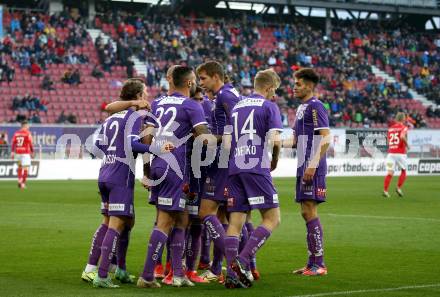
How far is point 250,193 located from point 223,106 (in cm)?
124

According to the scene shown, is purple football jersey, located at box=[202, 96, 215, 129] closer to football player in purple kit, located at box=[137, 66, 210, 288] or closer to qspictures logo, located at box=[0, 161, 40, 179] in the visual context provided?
football player in purple kit, located at box=[137, 66, 210, 288]

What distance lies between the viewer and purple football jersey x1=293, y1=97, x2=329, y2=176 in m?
11.3

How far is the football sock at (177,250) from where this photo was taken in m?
10.1

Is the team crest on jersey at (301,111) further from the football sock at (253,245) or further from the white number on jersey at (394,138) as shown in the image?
the white number on jersey at (394,138)

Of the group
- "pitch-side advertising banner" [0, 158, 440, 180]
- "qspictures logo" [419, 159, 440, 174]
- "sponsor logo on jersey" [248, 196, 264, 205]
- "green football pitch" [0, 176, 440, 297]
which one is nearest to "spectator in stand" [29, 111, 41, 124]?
"pitch-side advertising banner" [0, 158, 440, 180]

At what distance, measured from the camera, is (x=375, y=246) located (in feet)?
45.4

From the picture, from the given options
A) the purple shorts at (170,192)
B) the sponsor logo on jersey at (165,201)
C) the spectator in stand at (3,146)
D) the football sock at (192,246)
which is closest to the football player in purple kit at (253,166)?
the purple shorts at (170,192)

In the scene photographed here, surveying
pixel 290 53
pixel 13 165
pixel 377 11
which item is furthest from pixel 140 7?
pixel 13 165

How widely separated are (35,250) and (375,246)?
5.08m

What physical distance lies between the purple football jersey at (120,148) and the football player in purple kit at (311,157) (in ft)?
7.37

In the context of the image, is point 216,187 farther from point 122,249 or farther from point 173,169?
point 122,249

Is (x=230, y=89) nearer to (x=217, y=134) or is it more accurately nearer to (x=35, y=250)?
(x=217, y=134)

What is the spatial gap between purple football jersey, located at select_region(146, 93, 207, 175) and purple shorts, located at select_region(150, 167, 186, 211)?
0.12 m

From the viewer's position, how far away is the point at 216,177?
35.2 feet
